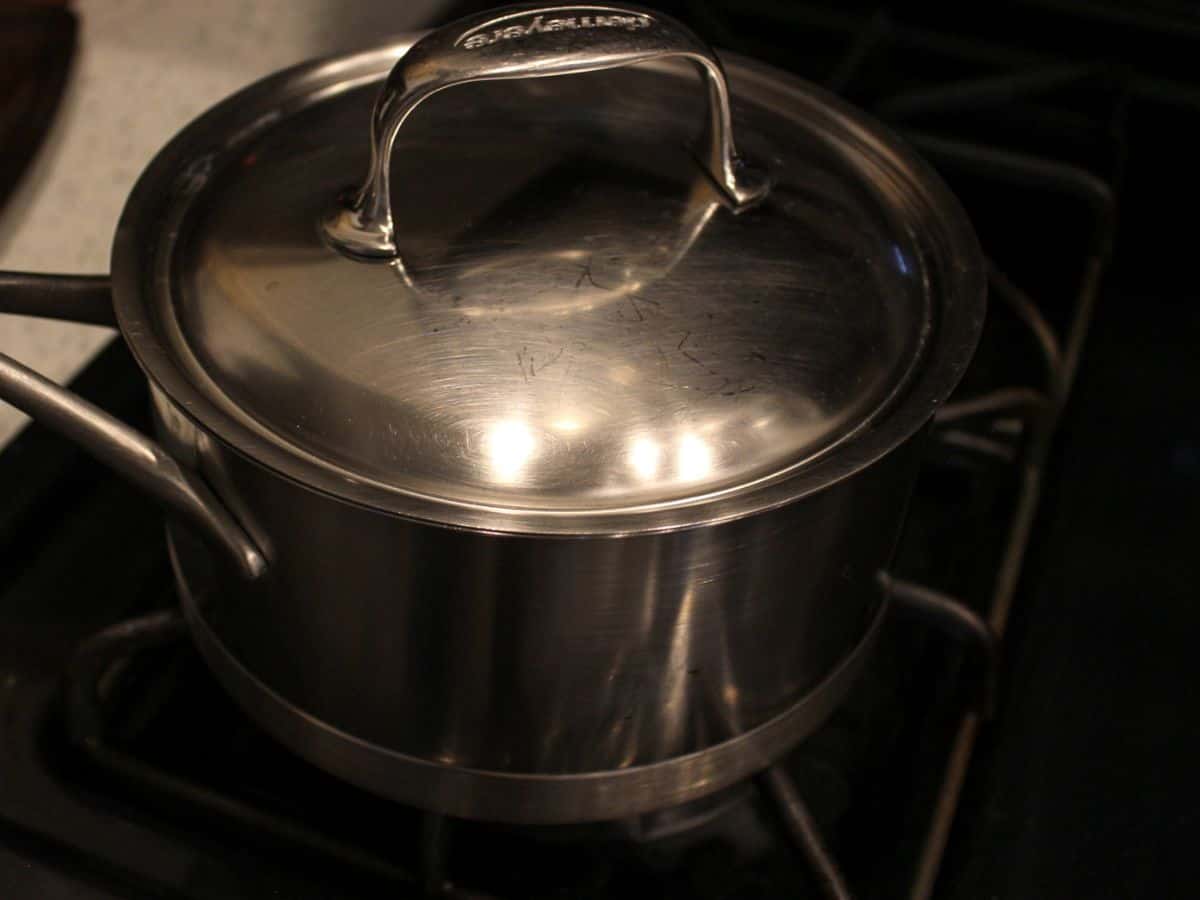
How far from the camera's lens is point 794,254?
1.63 feet

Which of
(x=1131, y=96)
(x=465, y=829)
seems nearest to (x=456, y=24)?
(x=465, y=829)

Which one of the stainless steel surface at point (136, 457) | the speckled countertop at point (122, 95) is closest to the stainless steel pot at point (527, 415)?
the stainless steel surface at point (136, 457)

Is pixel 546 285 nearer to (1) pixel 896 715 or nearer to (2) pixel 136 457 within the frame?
(2) pixel 136 457

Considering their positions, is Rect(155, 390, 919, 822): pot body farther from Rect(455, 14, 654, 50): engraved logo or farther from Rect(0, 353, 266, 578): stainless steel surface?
Rect(455, 14, 654, 50): engraved logo

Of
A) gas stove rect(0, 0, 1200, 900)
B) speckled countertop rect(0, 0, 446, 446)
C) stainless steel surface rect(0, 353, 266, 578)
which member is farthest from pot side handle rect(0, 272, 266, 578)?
speckled countertop rect(0, 0, 446, 446)

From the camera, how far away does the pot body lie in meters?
0.42

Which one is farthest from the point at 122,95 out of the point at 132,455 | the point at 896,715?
the point at 896,715

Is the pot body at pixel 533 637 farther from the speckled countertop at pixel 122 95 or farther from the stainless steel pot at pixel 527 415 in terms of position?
the speckled countertop at pixel 122 95

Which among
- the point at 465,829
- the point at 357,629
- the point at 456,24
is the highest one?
the point at 456,24

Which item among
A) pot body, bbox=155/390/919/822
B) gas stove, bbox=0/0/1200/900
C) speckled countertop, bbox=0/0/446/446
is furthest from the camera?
speckled countertop, bbox=0/0/446/446

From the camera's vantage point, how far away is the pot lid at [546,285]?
43 cm

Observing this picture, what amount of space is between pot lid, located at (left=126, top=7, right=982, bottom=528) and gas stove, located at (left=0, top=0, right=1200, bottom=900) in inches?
6.2

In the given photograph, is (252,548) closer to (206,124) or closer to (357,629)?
(357,629)

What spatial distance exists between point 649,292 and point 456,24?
0.37ft
